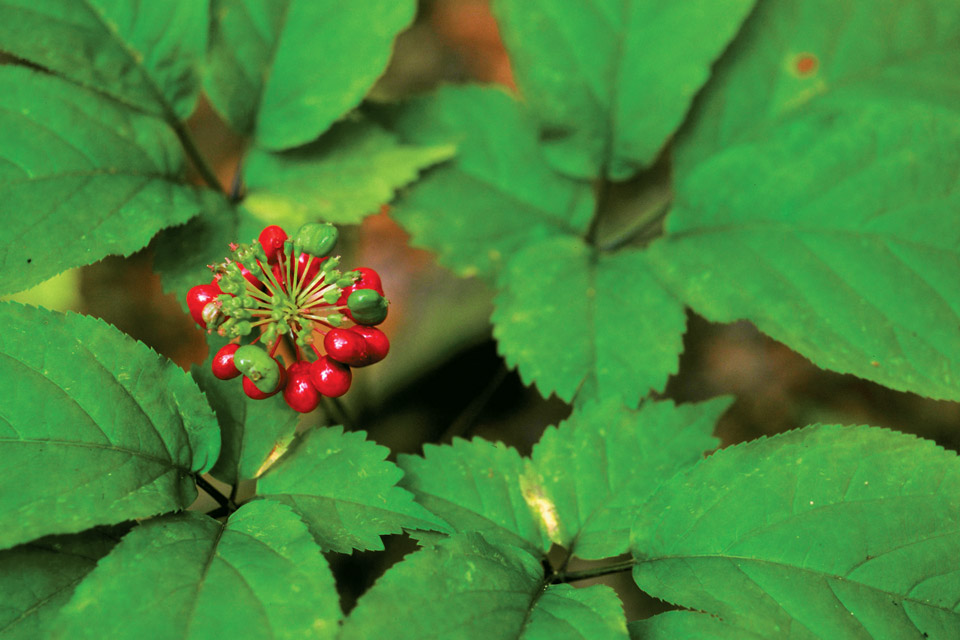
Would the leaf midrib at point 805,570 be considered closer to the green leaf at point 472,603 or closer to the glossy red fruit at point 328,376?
the green leaf at point 472,603

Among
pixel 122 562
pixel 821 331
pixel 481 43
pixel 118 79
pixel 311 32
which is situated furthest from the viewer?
pixel 481 43

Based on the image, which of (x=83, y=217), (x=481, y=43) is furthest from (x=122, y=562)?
(x=481, y=43)

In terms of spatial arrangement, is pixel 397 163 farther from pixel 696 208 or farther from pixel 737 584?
pixel 737 584

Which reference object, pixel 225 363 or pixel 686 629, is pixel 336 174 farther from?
pixel 686 629

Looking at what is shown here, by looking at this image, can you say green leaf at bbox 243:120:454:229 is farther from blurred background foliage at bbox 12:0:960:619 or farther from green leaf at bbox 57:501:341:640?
green leaf at bbox 57:501:341:640

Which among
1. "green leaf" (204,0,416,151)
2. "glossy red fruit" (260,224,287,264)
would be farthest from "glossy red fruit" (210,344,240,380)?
"green leaf" (204,0,416,151)

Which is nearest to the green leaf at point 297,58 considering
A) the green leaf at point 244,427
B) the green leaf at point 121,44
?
the green leaf at point 121,44

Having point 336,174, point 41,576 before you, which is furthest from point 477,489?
point 336,174
